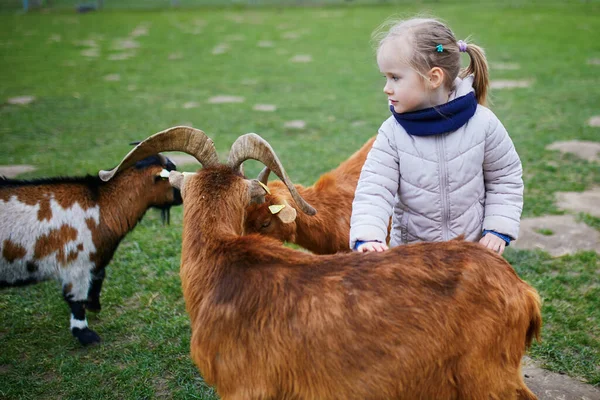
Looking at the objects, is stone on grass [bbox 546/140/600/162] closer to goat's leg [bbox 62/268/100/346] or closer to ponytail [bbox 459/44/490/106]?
ponytail [bbox 459/44/490/106]

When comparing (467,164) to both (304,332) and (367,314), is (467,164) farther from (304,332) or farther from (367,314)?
(304,332)

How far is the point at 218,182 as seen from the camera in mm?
2670

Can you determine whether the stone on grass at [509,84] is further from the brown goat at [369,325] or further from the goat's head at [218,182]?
the brown goat at [369,325]

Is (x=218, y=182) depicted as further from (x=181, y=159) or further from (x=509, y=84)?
(x=509, y=84)

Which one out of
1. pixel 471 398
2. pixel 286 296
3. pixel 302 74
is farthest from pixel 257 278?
pixel 302 74

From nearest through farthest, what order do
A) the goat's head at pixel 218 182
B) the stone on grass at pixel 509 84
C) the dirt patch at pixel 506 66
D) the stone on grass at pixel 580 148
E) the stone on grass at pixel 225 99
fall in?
the goat's head at pixel 218 182, the stone on grass at pixel 580 148, the stone on grass at pixel 225 99, the stone on grass at pixel 509 84, the dirt patch at pixel 506 66

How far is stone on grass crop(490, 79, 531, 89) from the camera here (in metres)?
11.3

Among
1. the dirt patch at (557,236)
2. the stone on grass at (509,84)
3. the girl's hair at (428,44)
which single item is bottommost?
the dirt patch at (557,236)

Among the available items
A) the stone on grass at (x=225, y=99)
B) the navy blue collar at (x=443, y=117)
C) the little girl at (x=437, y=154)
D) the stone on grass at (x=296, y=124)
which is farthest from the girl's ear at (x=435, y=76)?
the stone on grass at (x=225, y=99)

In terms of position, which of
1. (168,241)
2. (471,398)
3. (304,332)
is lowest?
(168,241)

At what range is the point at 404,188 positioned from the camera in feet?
9.64

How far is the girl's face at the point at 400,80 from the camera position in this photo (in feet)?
8.83

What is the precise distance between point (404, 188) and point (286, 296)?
40.2 inches

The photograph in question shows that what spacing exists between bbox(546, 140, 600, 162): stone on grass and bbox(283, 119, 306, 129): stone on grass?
149 inches
